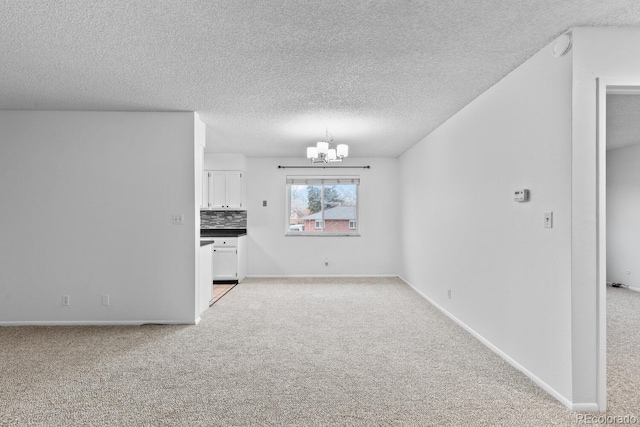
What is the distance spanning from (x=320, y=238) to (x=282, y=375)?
15.6 feet

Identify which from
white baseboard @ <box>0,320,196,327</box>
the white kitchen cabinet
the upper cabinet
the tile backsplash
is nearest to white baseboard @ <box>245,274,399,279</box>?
the white kitchen cabinet

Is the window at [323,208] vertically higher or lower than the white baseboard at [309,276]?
higher

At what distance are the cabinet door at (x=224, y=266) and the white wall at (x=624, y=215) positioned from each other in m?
6.84

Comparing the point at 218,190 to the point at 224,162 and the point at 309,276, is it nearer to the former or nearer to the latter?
the point at 224,162

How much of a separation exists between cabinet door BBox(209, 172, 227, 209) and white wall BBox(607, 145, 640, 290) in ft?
23.7

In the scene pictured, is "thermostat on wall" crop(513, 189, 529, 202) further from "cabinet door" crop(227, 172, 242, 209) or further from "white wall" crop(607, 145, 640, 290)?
"cabinet door" crop(227, 172, 242, 209)

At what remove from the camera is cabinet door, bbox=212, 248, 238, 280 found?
673 centimetres

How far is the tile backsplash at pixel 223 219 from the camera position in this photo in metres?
7.30

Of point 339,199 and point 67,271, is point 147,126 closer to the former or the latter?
point 67,271

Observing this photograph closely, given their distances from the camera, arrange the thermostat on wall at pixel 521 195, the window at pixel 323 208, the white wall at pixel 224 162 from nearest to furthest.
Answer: the thermostat on wall at pixel 521 195
the white wall at pixel 224 162
the window at pixel 323 208

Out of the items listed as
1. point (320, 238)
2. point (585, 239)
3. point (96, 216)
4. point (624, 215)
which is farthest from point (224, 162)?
point (624, 215)

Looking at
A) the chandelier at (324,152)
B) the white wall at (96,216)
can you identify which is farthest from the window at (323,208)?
the white wall at (96,216)

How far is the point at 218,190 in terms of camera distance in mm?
7246

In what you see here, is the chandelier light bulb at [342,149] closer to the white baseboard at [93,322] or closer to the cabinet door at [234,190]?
the cabinet door at [234,190]
